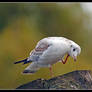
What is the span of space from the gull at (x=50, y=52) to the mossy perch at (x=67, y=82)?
47.6 inches

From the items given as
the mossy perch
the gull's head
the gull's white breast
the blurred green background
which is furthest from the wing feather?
the blurred green background

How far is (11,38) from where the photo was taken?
32.8m

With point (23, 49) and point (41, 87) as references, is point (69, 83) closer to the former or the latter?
point (41, 87)

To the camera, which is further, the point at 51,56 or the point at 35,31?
the point at 35,31

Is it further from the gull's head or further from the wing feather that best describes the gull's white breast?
the gull's head

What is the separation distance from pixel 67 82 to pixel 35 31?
25.2 meters

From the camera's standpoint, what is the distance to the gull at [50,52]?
1183cm

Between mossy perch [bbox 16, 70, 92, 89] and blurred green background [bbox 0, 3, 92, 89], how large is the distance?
1294cm

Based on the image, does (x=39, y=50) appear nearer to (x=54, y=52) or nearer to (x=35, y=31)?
(x=54, y=52)

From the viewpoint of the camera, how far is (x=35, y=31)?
117 ft

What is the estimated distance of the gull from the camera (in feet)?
38.8

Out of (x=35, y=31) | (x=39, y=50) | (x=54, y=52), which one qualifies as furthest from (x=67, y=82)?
(x=35, y=31)

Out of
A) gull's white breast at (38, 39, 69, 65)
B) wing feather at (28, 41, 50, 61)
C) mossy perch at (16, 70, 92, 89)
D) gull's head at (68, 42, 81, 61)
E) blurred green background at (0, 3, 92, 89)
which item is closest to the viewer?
mossy perch at (16, 70, 92, 89)

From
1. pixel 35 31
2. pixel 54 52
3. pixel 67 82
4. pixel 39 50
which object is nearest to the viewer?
pixel 67 82
